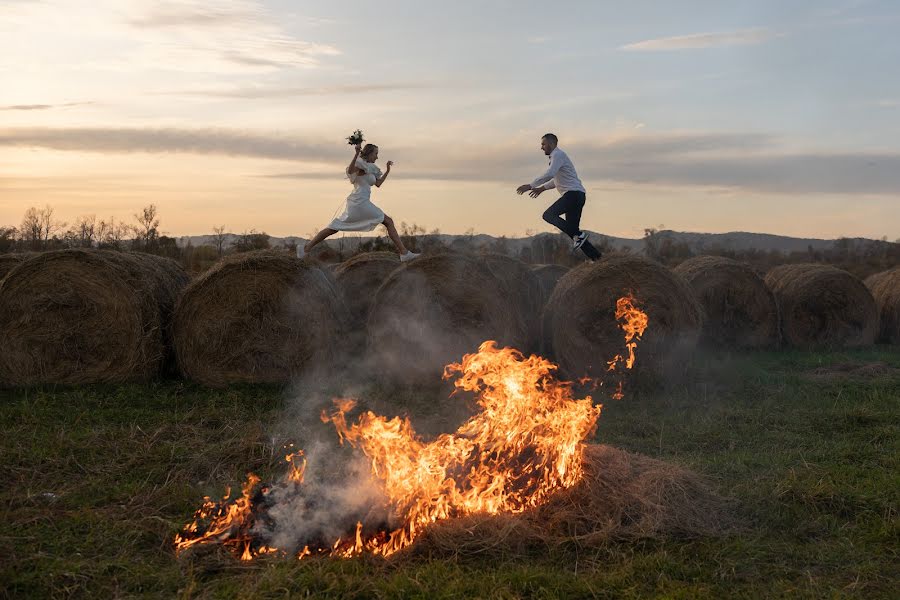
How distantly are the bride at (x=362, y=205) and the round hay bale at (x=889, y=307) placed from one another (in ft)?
34.6

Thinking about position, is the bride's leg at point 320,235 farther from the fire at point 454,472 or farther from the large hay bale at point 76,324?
the fire at point 454,472

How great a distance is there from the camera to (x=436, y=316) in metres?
11.7

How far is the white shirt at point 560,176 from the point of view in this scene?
41.5 feet

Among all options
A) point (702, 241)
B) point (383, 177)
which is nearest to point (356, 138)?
point (383, 177)

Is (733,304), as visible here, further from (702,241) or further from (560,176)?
(702,241)

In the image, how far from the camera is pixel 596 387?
37.1 ft

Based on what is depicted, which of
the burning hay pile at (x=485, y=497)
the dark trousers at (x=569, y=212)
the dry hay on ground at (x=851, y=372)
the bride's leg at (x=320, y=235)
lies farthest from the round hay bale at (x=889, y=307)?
the burning hay pile at (x=485, y=497)

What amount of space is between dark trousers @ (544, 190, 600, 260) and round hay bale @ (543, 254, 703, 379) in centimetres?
125

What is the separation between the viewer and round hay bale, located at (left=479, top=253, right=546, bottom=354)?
1177 centimetres

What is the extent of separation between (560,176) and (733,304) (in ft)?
15.3

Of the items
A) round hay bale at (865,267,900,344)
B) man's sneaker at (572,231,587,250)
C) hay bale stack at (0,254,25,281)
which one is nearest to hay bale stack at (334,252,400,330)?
man's sneaker at (572,231,587,250)

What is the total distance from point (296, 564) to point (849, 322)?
14.4 m

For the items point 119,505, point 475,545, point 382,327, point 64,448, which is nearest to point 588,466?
point 475,545

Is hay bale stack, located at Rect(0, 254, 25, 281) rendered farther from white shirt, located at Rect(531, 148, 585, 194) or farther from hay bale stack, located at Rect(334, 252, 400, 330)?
white shirt, located at Rect(531, 148, 585, 194)
